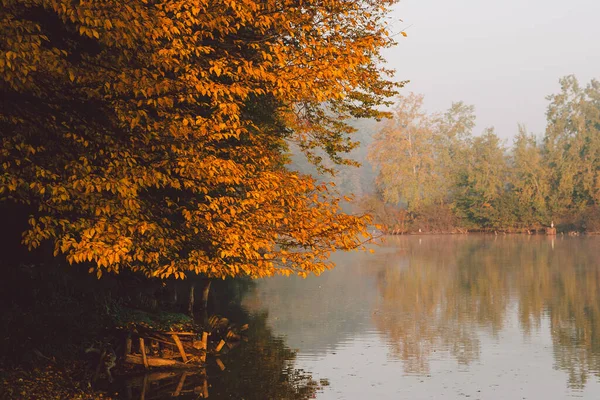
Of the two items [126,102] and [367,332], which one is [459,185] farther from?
[126,102]

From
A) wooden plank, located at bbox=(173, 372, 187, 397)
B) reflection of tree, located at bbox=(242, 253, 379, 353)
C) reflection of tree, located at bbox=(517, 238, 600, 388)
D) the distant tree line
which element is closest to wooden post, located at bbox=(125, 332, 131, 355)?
wooden plank, located at bbox=(173, 372, 187, 397)

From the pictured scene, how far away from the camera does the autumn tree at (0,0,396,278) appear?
1205cm

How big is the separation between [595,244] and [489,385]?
63.3 metres

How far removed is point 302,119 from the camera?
2844cm

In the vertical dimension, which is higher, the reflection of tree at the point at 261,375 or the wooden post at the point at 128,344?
the wooden post at the point at 128,344

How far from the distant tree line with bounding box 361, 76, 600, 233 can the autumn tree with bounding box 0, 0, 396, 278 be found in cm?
9085

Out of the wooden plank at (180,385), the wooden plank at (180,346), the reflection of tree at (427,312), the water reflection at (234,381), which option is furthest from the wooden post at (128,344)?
the reflection of tree at (427,312)

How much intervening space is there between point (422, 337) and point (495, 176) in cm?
8385

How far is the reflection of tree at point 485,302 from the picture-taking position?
2508 cm

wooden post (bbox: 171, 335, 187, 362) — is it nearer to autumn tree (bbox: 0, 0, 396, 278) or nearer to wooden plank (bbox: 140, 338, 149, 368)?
wooden plank (bbox: 140, 338, 149, 368)

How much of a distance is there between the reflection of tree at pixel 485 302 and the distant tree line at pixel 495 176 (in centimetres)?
3796

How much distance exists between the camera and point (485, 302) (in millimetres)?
37094

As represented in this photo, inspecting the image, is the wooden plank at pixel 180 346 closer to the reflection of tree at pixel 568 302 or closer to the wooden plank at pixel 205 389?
the wooden plank at pixel 205 389

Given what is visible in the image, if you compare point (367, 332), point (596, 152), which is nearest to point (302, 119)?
point (367, 332)
